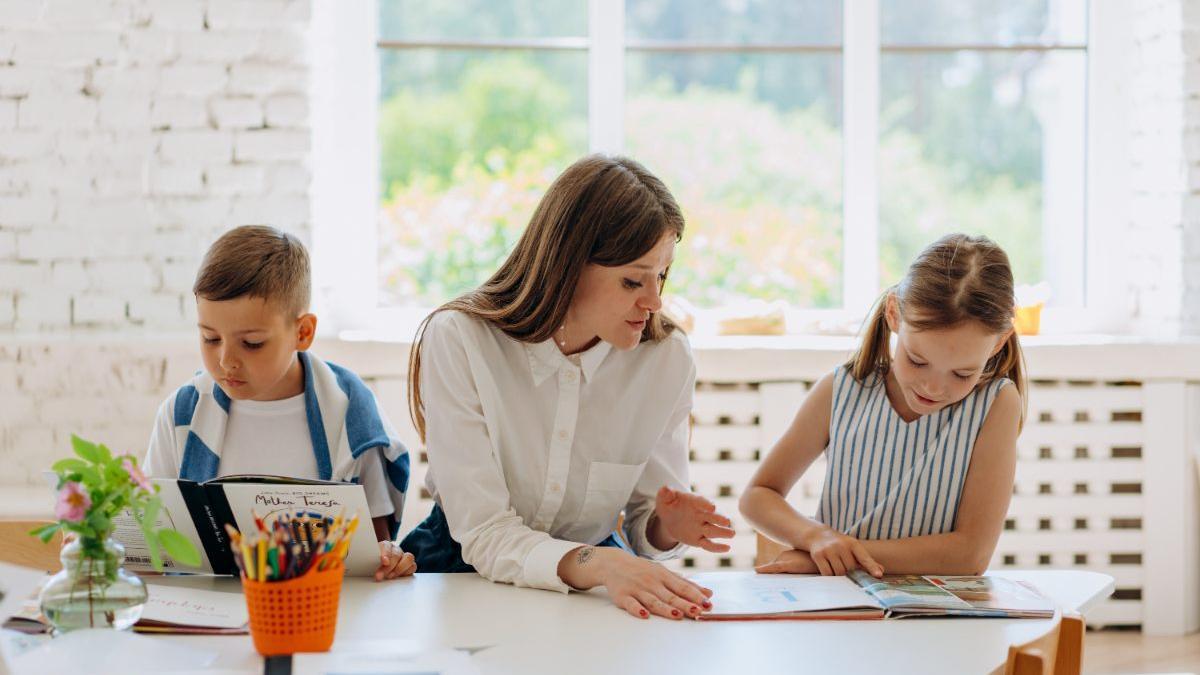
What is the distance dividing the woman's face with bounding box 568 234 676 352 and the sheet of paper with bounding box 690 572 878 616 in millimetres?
368

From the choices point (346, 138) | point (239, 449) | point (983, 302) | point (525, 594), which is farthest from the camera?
point (346, 138)

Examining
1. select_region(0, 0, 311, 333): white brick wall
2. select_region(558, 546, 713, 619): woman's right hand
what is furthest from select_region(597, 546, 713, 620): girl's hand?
select_region(0, 0, 311, 333): white brick wall

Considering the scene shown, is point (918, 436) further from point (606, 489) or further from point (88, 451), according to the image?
point (88, 451)

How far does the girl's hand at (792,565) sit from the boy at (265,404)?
1.91 feet

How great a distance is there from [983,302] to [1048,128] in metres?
1.96

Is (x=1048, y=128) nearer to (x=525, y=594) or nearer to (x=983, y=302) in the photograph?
(x=983, y=302)

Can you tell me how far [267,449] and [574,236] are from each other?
0.61 metres

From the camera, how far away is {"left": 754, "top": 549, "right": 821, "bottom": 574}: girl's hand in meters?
1.70

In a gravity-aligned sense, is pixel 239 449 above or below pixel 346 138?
below

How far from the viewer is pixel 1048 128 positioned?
3.48 m

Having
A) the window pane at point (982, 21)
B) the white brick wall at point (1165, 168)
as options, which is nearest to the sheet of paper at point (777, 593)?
the white brick wall at point (1165, 168)

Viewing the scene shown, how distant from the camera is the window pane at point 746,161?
11.2 ft

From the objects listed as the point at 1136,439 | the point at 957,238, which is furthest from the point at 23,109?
the point at 1136,439

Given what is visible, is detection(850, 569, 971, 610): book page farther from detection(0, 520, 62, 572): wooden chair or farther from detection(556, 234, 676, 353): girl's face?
detection(0, 520, 62, 572): wooden chair
